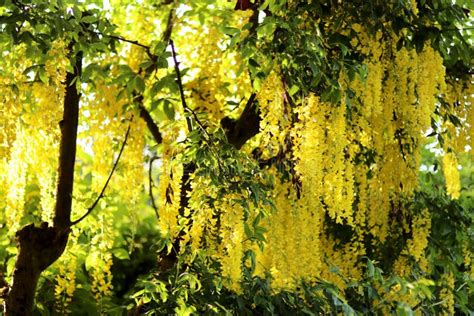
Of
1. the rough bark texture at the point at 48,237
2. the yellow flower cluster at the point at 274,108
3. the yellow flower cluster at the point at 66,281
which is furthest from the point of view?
the yellow flower cluster at the point at 66,281

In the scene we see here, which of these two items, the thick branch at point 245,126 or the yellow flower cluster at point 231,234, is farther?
the thick branch at point 245,126

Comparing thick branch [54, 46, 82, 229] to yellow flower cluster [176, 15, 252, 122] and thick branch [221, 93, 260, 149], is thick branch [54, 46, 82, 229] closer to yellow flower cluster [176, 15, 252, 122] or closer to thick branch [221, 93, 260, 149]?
yellow flower cluster [176, 15, 252, 122]

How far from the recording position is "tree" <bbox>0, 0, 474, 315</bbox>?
3.91m

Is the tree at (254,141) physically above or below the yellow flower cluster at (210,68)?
below

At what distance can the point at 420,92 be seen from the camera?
423 cm

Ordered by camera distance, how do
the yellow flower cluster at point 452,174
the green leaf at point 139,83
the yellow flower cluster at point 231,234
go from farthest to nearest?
the yellow flower cluster at point 452,174, the green leaf at point 139,83, the yellow flower cluster at point 231,234

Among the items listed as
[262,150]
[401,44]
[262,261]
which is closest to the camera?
[401,44]

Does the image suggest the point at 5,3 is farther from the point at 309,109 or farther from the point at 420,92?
the point at 420,92

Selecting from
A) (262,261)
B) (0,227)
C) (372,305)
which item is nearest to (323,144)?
(262,261)

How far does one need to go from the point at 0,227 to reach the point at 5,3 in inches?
115

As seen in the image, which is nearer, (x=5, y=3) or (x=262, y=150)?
(x=5, y=3)

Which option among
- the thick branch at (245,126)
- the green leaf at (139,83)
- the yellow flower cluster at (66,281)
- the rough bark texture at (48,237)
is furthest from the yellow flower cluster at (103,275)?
the green leaf at (139,83)

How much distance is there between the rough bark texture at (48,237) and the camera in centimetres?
479

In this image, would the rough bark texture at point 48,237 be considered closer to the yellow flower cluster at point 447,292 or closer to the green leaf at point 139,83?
the green leaf at point 139,83
